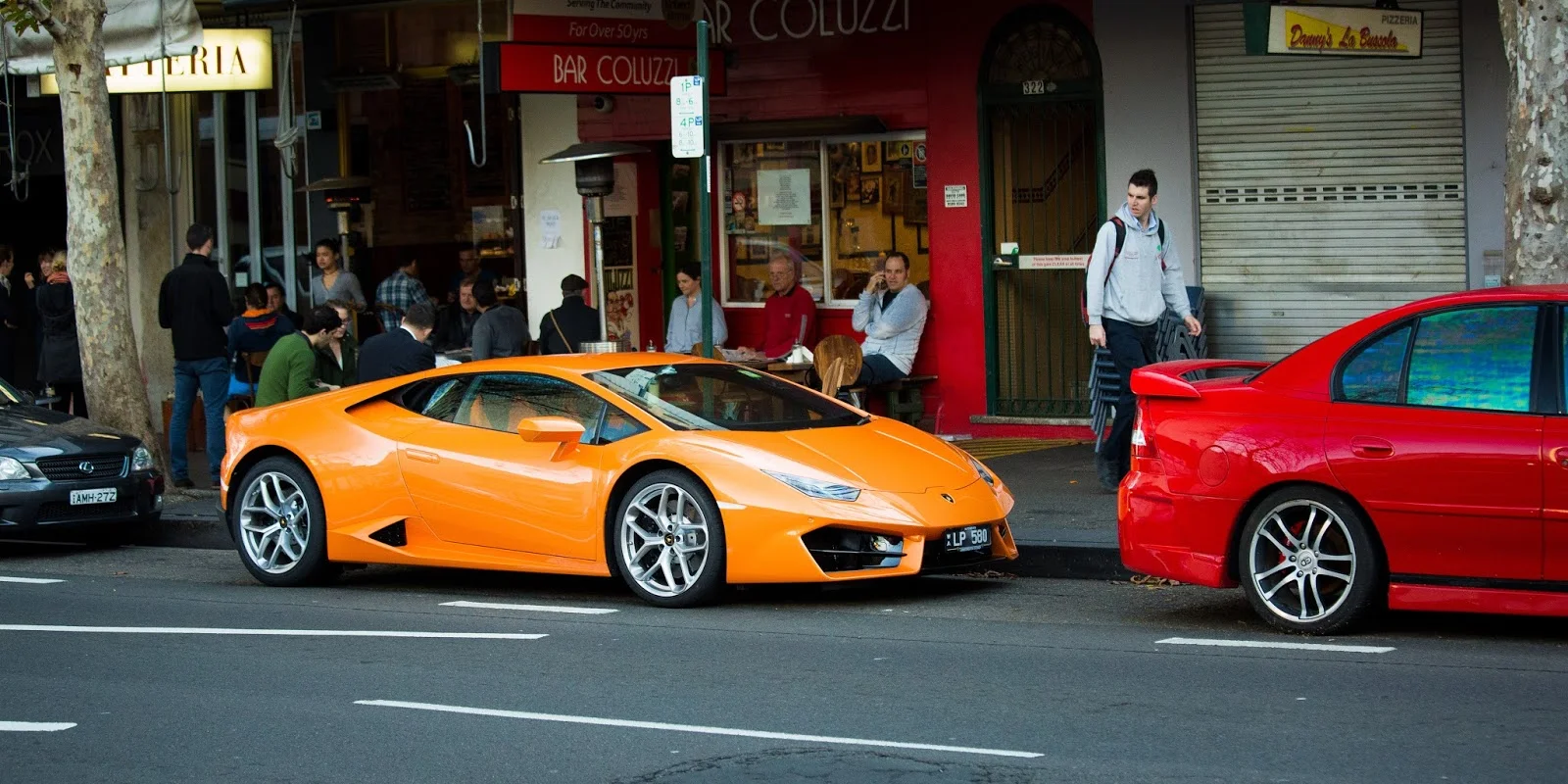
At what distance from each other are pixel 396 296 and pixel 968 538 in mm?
11047

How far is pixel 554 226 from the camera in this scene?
19094 mm

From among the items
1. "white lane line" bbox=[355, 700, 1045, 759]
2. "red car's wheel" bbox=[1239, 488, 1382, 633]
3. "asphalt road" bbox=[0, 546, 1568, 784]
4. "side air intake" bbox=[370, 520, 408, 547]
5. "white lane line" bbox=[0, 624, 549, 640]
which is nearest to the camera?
"asphalt road" bbox=[0, 546, 1568, 784]

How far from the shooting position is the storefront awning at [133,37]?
17125 millimetres

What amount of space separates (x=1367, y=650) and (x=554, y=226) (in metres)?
12.1

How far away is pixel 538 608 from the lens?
10.2 metres

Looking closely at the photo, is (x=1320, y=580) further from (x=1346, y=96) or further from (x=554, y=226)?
(x=554, y=226)

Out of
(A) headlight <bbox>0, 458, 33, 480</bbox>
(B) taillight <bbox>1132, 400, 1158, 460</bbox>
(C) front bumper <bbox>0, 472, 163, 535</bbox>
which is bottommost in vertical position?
(C) front bumper <bbox>0, 472, 163, 535</bbox>

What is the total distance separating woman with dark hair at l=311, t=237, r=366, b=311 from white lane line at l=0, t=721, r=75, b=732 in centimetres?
1240

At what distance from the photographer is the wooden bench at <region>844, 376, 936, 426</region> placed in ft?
53.1

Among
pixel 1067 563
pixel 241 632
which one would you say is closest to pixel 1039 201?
pixel 1067 563

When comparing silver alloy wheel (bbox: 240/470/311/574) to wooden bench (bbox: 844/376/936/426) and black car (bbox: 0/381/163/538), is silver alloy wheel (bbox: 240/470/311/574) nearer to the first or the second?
black car (bbox: 0/381/163/538)

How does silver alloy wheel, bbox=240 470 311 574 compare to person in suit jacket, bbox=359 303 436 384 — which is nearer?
silver alloy wheel, bbox=240 470 311 574

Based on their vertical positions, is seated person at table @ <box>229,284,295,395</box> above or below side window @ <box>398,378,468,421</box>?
above

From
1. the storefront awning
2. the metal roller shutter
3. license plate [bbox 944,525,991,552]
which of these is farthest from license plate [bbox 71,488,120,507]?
the metal roller shutter
